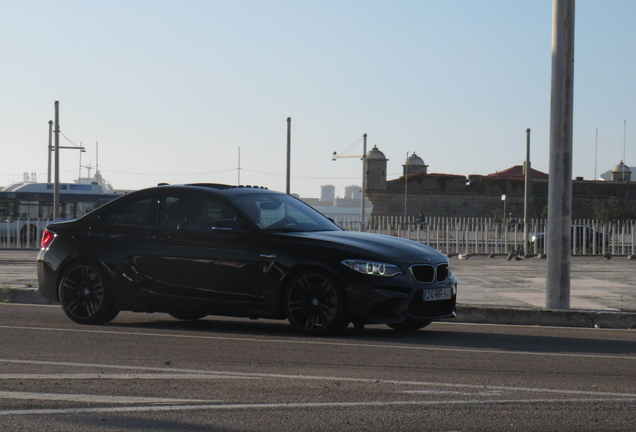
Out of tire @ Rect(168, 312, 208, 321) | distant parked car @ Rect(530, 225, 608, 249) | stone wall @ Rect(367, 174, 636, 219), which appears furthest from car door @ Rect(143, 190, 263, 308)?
stone wall @ Rect(367, 174, 636, 219)

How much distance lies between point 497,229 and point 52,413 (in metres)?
20.8

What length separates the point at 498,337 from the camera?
26.7ft

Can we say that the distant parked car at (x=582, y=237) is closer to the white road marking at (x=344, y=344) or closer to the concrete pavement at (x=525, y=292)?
the concrete pavement at (x=525, y=292)

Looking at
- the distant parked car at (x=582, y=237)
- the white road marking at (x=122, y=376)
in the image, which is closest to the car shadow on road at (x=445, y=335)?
the white road marking at (x=122, y=376)

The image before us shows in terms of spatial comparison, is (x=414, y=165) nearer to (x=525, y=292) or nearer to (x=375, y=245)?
(x=525, y=292)

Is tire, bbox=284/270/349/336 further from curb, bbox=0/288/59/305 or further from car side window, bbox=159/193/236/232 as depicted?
curb, bbox=0/288/59/305

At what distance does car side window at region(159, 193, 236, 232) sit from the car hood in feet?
2.56

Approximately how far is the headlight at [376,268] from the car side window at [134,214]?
238 cm

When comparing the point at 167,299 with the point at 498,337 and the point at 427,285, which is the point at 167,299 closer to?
the point at 427,285

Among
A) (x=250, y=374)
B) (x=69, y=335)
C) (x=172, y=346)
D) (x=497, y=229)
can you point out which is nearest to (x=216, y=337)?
(x=172, y=346)

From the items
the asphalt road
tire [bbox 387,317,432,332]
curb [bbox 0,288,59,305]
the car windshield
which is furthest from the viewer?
curb [bbox 0,288,59,305]

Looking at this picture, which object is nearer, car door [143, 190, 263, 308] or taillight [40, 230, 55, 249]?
car door [143, 190, 263, 308]

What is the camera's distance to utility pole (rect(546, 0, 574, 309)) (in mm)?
10109

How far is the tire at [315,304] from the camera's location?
7598 millimetres
